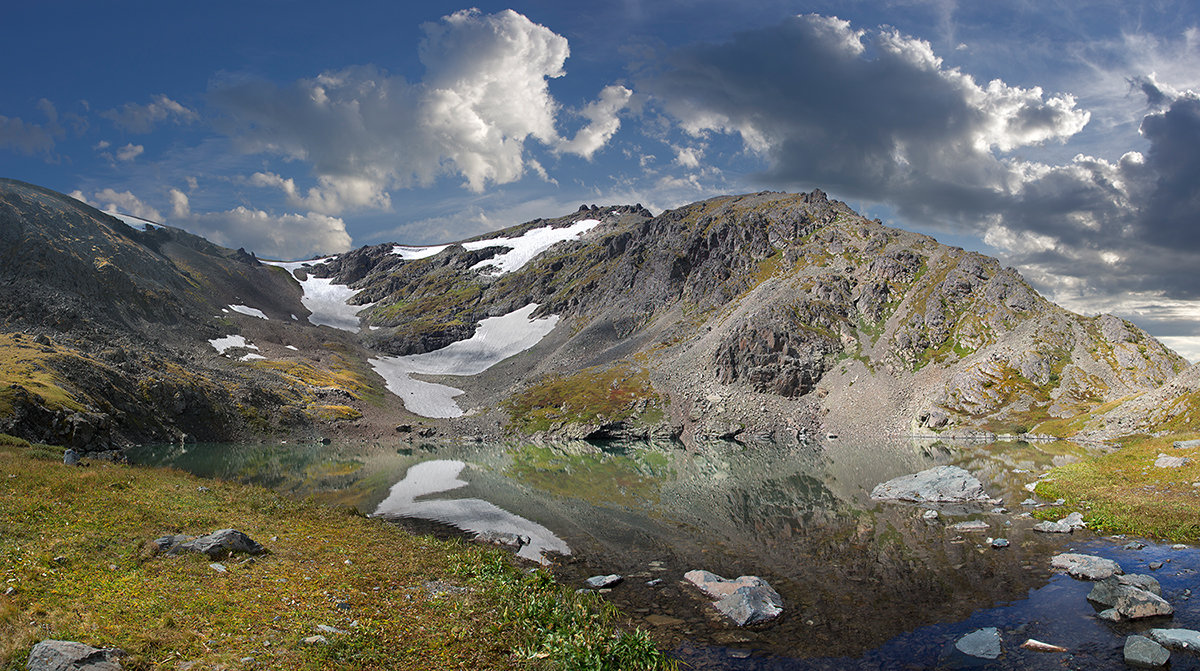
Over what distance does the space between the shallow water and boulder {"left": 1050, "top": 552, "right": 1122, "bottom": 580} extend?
26.9 inches

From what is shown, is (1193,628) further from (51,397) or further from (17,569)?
(51,397)

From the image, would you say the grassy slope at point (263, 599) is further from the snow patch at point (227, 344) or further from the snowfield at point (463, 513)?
the snow patch at point (227, 344)

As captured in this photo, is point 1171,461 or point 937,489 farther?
point 937,489

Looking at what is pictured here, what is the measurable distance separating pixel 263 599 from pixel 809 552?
87.0 ft

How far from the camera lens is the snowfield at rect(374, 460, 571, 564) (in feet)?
112

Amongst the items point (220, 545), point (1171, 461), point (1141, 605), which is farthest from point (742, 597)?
point (1171, 461)

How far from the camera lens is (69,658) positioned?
10.2m

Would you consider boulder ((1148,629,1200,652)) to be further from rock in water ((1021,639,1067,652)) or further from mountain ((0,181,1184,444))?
mountain ((0,181,1184,444))

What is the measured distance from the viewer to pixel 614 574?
87.7 ft

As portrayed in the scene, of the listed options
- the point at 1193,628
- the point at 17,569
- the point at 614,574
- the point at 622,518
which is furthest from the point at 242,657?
the point at 622,518

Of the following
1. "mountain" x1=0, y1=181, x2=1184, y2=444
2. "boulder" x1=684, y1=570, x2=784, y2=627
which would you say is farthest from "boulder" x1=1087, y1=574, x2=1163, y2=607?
"mountain" x1=0, y1=181, x2=1184, y2=444

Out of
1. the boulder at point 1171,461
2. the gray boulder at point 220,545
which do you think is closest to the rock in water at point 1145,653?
the gray boulder at point 220,545

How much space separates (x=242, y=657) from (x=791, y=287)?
192 metres

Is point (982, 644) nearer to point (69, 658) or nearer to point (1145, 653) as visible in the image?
point (1145, 653)
